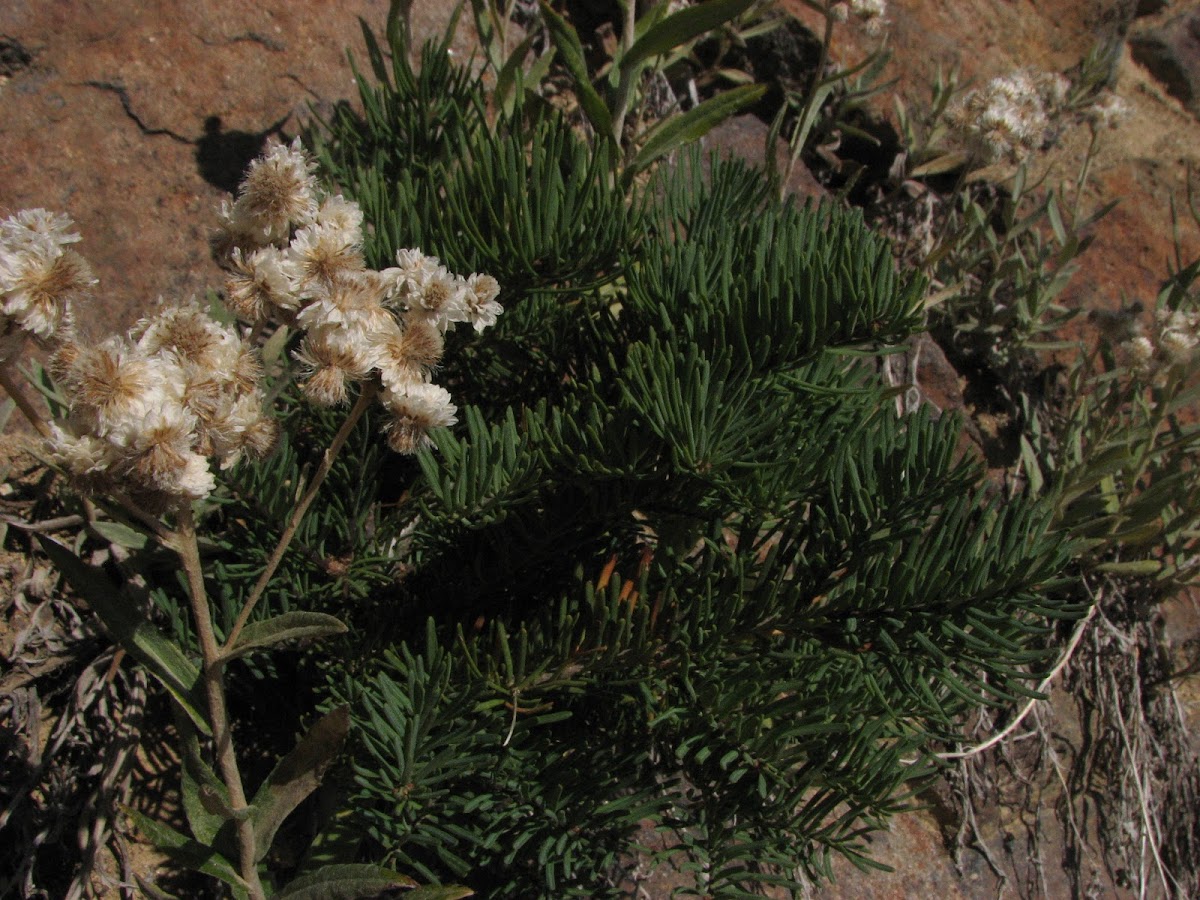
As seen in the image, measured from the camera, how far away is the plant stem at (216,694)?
1.09 metres

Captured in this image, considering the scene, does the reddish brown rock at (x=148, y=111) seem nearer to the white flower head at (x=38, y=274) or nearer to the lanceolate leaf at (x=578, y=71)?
the lanceolate leaf at (x=578, y=71)

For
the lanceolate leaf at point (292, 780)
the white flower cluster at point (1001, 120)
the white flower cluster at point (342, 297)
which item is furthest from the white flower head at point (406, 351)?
the white flower cluster at point (1001, 120)

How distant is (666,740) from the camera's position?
143cm

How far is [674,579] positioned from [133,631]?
26.7 inches

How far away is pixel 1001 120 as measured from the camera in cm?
231

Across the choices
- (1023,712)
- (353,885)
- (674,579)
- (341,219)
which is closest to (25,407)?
(341,219)

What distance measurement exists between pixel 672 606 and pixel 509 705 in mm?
242

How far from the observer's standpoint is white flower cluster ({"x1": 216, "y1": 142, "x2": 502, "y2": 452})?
1.03 metres

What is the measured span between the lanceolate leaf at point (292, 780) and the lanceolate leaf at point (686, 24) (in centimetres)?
122

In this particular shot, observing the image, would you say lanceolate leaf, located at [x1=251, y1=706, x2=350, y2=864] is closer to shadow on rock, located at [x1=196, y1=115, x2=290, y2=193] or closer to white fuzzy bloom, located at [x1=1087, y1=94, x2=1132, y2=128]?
shadow on rock, located at [x1=196, y1=115, x2=290, y2=193]

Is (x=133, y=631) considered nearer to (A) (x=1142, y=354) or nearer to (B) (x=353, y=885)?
(B) (x=353, y=885)

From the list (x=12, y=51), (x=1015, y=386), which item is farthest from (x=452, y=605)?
(x=1015, y=386)

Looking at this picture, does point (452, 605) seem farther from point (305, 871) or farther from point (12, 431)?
point (12, 431)

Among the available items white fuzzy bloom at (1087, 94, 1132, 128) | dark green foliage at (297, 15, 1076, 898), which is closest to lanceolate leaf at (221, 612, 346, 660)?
dark green foliage at (297, 15, 1076, 898)
